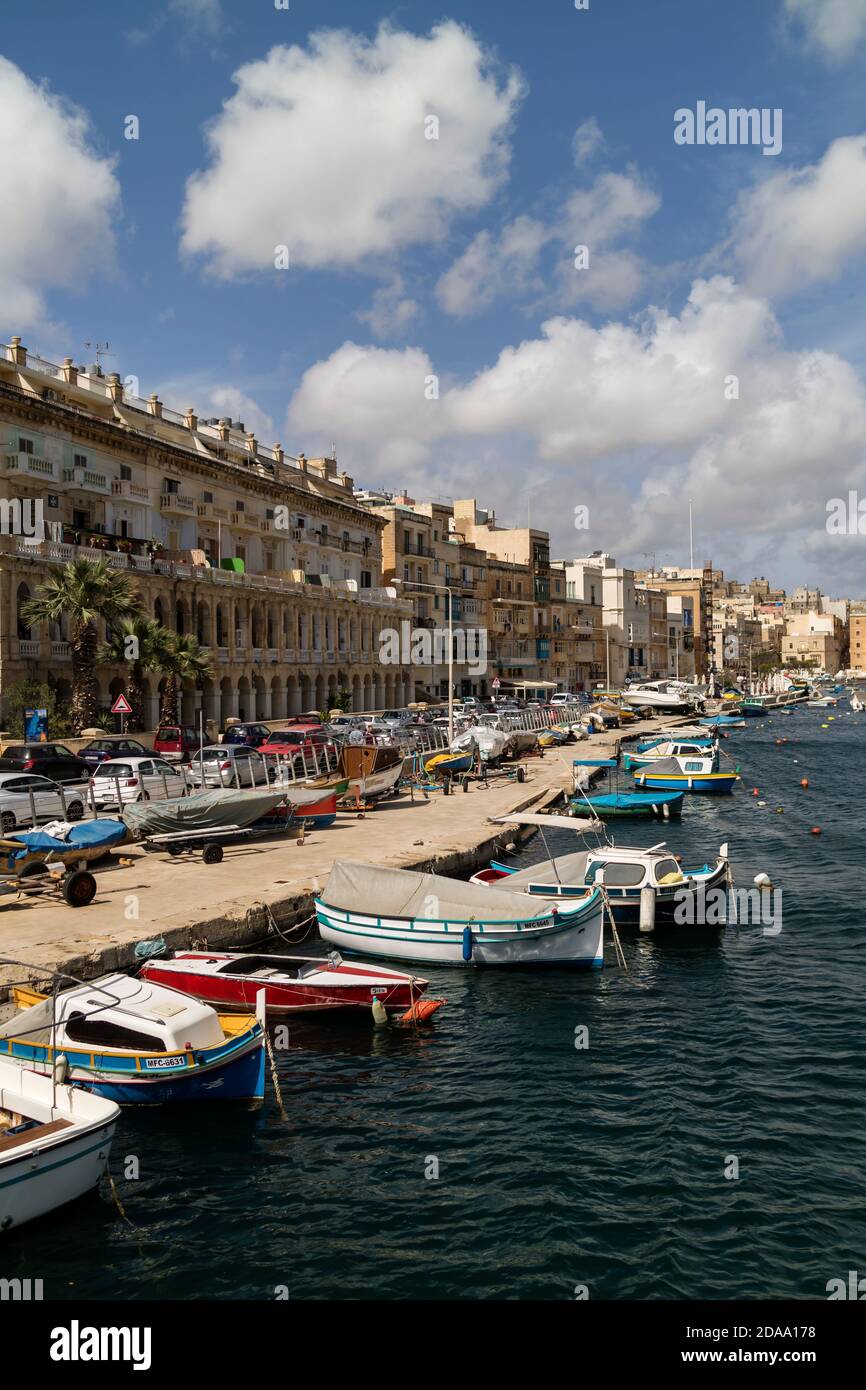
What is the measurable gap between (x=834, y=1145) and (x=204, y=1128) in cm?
859

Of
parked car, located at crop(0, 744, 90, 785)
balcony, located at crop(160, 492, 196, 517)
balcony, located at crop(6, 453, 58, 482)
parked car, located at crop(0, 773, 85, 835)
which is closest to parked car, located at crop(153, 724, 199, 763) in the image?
parked car, located at crop(0, 744, 90, 785)

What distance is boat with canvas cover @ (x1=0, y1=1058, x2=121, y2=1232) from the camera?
10.9 metres

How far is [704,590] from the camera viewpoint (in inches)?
7003

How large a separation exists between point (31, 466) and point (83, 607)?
10.7m

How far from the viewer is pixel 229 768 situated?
1384 inches

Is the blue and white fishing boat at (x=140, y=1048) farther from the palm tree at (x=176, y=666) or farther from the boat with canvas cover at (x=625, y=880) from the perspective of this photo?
the palm tree at (x=176, y=666)

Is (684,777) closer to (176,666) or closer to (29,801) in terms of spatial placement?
(176,666)

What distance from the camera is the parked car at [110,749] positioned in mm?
36844

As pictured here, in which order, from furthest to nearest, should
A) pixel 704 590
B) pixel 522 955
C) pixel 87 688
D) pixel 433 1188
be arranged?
1. pixel 704 590
2. pixel 87 688
3. pixel 522 955
4. pixel 433 1188

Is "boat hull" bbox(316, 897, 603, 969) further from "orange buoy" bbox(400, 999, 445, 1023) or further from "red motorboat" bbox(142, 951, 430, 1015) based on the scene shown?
"orange buoy" bbox(400, 999, 445, 1023)

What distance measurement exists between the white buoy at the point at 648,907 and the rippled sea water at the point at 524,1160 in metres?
2.96

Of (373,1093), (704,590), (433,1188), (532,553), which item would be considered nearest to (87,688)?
(373,1093)
